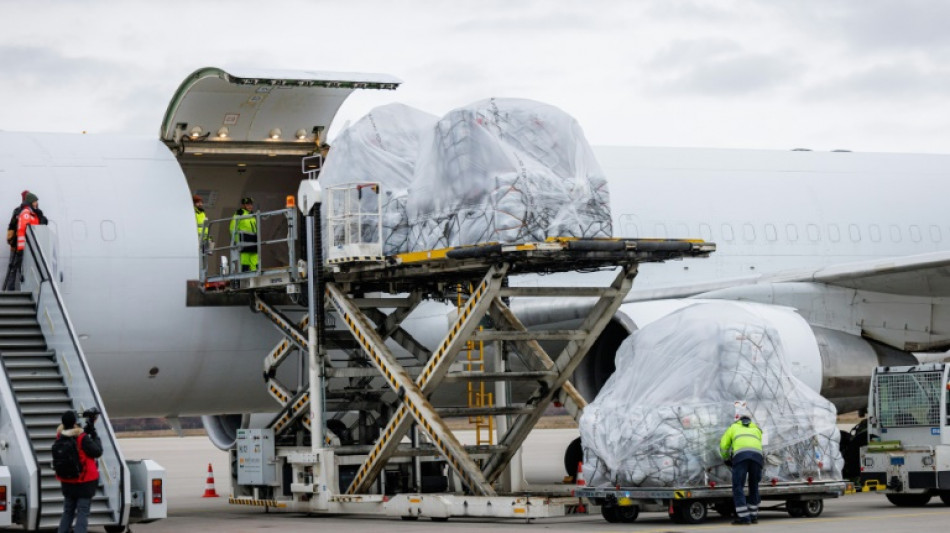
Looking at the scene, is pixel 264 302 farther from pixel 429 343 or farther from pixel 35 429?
pixel 35 429

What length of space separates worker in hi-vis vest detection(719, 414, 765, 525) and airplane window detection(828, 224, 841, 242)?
300 inches

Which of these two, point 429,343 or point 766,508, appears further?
point 429,343

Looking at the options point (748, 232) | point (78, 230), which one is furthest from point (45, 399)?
point (748, 232)

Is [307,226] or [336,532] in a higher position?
[307,226]

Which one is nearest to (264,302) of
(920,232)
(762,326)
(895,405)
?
(762,326)

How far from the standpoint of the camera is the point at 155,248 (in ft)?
49.8

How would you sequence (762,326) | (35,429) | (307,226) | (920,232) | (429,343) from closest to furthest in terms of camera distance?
(35,429) → (762,326) → (307,226) → (429,343) → (920,232)

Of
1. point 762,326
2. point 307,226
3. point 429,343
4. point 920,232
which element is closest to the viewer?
point 762,326

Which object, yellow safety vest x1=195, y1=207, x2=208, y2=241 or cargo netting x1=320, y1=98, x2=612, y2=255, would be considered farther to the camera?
yellow safety vest x1=195, y1=207, x2=208, y2=241

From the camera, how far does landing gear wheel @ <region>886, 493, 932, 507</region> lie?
14586 mm

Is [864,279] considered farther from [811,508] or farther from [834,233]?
[811,508]

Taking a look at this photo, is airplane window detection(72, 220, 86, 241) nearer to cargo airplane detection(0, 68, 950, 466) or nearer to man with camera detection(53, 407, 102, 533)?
cargo airplane detection(0, 68, 950, 466)

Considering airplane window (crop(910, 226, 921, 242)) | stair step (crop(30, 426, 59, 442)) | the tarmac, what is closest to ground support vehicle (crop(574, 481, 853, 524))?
the tarmac

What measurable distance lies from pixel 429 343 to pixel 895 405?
5061 millimetres
